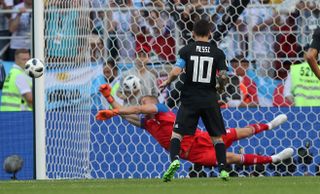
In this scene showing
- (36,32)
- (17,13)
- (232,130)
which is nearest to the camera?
(36,32)

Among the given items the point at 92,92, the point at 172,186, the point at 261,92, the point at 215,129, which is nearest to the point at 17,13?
the point at 92,92

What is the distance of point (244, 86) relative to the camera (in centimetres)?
1384

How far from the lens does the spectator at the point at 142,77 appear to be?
44.9 feet

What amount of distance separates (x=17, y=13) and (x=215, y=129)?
6.68 meters

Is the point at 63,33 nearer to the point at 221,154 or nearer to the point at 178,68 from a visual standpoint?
the point at 178,68

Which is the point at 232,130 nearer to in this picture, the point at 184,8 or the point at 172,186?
the point at 184,8

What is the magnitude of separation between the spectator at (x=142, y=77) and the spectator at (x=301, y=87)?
5.84ft

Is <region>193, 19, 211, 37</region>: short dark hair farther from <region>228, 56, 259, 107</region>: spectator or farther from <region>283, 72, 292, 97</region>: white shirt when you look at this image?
<region>283, 72, 292, 97</region>: white shirt

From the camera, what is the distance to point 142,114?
43.6 feet

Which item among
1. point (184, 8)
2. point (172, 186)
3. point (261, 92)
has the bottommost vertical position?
point (172, 186)

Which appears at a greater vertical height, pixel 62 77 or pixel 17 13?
pixel 17 13

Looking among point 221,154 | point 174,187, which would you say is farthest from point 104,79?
point 174,187

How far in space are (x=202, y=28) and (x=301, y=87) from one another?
362cm

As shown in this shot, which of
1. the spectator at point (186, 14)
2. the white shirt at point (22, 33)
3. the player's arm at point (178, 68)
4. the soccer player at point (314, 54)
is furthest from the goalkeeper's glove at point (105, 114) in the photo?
the white shirt at point (22, 33)
